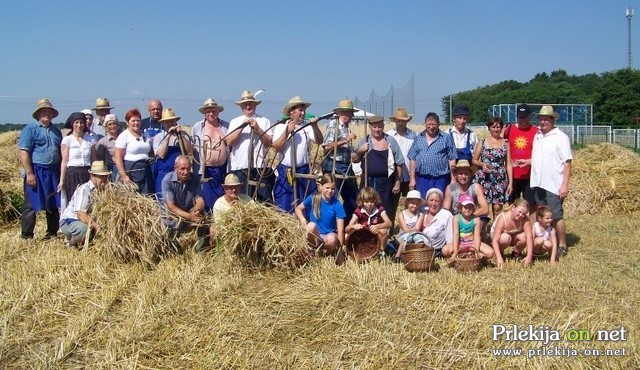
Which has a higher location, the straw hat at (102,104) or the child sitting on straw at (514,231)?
the straw hat at (102,104)

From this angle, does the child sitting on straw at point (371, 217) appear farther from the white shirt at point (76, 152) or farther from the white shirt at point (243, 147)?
the white shirt at point (76, 152)

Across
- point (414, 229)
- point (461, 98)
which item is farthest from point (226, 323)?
point (461, 98)

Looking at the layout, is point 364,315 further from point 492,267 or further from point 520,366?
point 492,267

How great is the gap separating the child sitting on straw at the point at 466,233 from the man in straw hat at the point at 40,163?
4.65 meters

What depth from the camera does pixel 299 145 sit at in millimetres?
7211

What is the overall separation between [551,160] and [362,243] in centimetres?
237

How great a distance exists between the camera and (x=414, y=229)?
703 centimetres

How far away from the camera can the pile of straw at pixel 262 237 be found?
19.6 ft

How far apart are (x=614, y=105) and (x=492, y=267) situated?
1490 inches

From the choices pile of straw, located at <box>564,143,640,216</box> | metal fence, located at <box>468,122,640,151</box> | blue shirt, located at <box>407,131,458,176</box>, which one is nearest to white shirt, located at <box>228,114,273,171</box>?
blue shirt, located at <box>407,131,458,176</box>

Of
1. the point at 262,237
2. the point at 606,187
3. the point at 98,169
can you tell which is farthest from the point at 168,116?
the point at 606,187

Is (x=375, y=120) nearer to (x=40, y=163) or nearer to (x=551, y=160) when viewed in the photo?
(x=551, y=160)

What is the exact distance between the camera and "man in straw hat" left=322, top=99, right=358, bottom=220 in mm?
7184

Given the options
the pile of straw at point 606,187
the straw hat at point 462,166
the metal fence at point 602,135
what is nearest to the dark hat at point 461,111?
the straw hat at point 462,166
